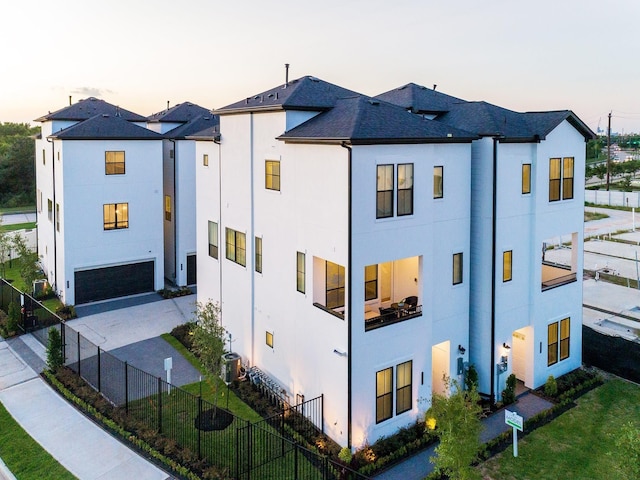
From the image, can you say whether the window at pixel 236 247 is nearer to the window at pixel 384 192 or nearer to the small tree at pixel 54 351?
the window at pixel 384 192

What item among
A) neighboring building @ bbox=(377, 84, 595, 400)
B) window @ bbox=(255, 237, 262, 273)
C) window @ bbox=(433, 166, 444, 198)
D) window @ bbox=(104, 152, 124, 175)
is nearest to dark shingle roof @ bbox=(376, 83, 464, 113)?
neighboring building @ bbox=(377, 84, 595, 400)

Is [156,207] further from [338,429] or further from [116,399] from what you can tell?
[338,429]

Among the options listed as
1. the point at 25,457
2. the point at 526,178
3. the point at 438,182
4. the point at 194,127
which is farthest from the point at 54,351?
the point at 526,178

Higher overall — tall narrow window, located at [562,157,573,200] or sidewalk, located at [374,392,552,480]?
tall narrow window, located at [562,157,573,200]

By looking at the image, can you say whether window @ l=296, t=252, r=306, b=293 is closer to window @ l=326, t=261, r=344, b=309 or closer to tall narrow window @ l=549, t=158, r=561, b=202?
window @ l=326, t=261, r=344, b=309

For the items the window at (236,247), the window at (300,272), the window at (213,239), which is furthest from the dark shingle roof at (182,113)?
the window at (300,272)

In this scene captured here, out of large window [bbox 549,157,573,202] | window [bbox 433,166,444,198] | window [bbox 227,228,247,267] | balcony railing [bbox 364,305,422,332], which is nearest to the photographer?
balcony railing [bbox 364,305,422,332]
